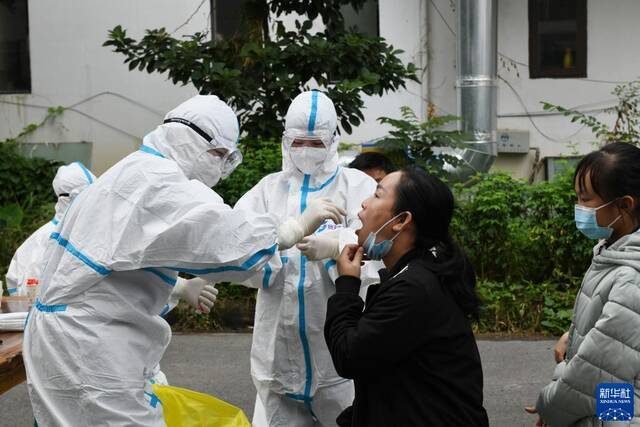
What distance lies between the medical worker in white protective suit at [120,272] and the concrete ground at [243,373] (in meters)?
2.97

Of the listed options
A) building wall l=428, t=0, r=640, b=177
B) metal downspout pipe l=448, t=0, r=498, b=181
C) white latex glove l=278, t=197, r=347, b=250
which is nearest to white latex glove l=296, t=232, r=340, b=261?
white latex glove l=278, t=197, r=347, b=250

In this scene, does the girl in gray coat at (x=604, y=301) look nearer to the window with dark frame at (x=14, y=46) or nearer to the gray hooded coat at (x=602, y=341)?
the gray hooded coat at (x=602, y=341)

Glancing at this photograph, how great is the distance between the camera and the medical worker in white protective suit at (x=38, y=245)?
5818mm

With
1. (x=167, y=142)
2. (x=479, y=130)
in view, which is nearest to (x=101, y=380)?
(x=167, y=142)

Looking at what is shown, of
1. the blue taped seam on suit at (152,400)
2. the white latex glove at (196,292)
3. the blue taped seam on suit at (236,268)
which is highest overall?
the blue taped seam on suit at (236,268)

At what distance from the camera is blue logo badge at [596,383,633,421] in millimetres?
2783

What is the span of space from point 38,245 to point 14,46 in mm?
6388

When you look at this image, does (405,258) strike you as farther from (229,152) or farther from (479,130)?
(479,130)

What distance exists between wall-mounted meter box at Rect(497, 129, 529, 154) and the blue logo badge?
27.5 feet

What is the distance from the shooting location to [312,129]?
4195 mm

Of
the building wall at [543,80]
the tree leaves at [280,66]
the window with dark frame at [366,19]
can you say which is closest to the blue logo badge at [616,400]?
the tree leaves at [280,66]

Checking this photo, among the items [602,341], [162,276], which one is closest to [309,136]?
[162,276]

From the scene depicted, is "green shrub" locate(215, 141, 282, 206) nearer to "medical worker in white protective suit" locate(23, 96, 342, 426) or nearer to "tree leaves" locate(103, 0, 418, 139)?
"tree leaves" locate(103, 0, 418, 139)

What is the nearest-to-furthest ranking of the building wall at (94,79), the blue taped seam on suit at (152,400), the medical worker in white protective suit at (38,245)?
the blue taped seam on suit at (152,400), the medical worker in white protective suit at (38,245), the building wall at (94,79)
